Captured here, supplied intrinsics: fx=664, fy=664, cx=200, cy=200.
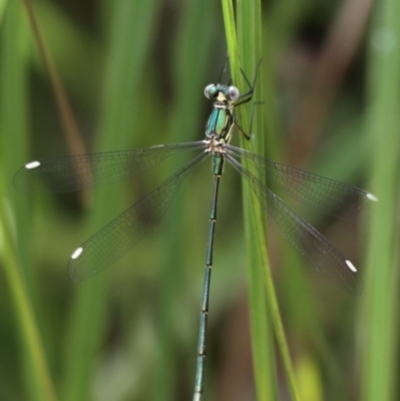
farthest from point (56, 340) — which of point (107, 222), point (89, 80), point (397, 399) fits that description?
point (397, 399)

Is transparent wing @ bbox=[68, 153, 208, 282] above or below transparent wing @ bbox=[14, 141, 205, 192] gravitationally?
below

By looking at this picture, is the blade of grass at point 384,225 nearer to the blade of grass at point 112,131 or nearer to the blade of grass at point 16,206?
the blade of grass at point 112,131

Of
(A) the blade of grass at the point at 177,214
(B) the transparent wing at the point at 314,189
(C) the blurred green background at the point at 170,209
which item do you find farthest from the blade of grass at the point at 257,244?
(A) the blade of grass at the point at 177,214

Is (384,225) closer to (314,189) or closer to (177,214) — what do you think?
(314,189)

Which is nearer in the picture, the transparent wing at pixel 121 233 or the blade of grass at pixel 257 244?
the blade of grass at pixel 257 244

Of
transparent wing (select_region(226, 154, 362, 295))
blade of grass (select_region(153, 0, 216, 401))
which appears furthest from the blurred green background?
transparent wing (select_region(226, 154, 362, 295))

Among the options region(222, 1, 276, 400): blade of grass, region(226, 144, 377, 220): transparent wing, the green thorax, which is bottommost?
region(222, 1, 276, 400): blade of grass

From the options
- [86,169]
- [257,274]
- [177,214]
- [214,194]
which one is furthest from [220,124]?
[257,274]

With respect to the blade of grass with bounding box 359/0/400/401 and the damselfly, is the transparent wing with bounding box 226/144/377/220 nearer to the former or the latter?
the damselfly
